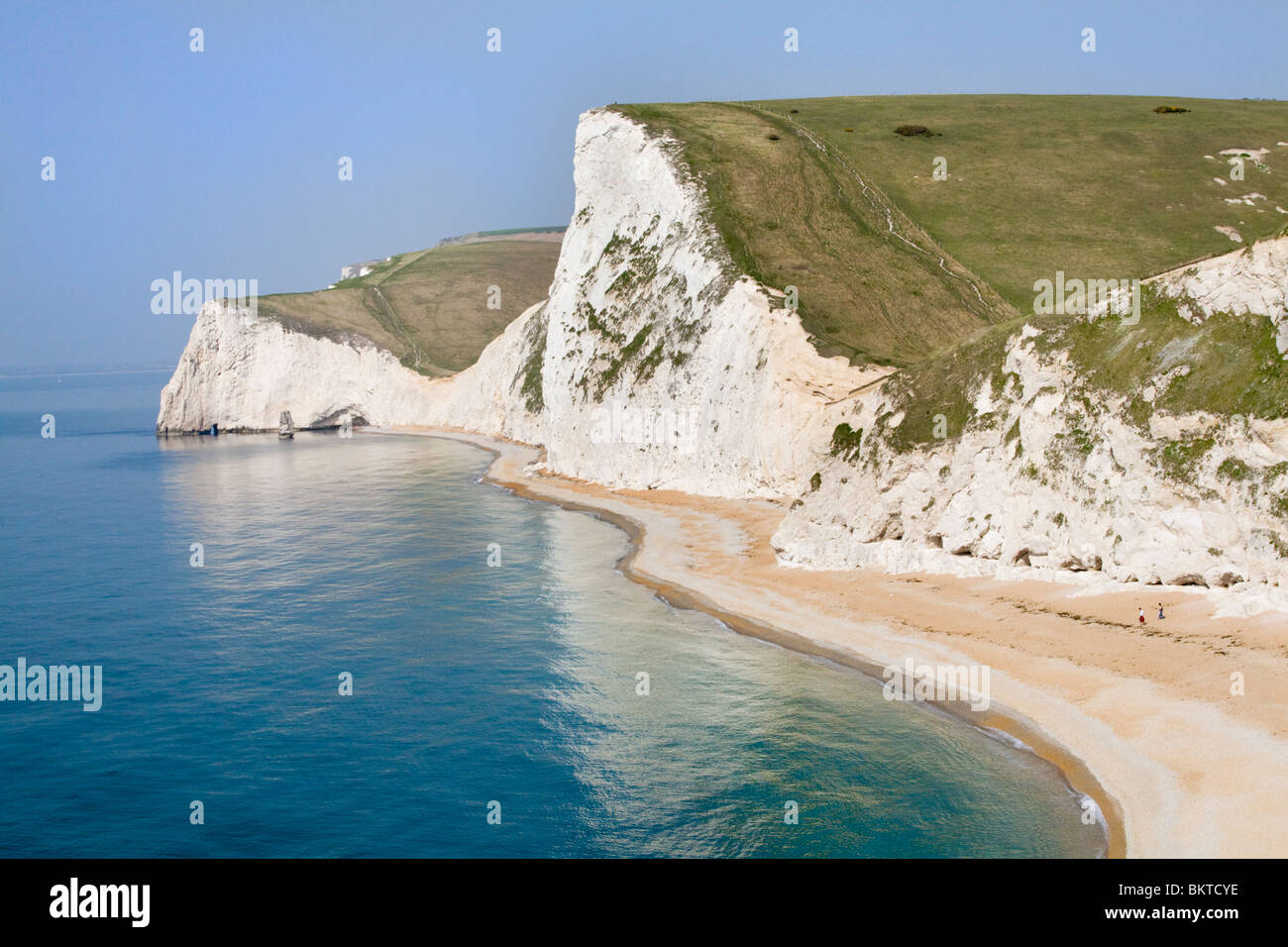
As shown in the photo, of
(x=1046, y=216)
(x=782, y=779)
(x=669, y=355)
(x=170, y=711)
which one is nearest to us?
(x=782, y=779)

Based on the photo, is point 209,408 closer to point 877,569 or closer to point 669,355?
point 669,355

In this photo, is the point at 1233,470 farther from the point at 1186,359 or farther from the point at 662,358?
the point at 662,358

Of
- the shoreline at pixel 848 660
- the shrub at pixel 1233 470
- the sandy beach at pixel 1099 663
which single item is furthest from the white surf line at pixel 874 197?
the shrub at pixel 1233 470

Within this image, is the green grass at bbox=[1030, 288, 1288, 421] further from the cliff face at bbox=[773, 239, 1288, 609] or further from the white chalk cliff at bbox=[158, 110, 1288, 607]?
the white chalk cliff at bbox=[158, 110, 1288, 607]

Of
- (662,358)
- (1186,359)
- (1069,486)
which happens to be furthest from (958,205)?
(1069,486)

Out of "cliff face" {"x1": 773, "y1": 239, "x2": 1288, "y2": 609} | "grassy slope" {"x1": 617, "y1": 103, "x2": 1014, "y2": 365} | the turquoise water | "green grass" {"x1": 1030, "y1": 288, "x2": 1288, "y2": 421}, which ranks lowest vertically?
the turquoise water

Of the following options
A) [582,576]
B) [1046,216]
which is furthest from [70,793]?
[1046,216]

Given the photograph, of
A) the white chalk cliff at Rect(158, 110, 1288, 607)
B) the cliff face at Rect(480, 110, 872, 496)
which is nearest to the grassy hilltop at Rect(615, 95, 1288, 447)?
the white chalk cliff at Rect(158, 110, 1288, 607)
